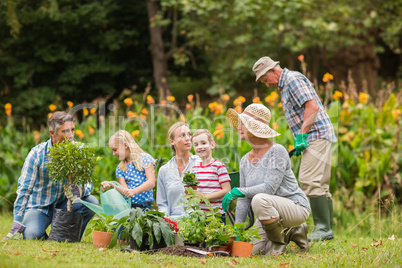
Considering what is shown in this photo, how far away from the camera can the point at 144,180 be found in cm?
429

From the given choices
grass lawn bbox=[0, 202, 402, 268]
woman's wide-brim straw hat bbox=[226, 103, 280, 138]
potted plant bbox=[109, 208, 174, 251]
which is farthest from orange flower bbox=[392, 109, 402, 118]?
potted plant bbox=[109, 208, 174, 251]

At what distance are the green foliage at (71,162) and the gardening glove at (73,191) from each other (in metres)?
0.07

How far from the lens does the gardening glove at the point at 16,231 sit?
12.8 feet

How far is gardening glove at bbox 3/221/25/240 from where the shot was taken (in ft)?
12.8

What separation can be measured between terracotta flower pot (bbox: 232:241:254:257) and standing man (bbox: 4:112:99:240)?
4.98 feet

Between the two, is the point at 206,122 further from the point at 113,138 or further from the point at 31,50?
the point at 31,50

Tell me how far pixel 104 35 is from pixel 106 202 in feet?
34.1

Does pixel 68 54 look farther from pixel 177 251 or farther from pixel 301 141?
pixel 177 251

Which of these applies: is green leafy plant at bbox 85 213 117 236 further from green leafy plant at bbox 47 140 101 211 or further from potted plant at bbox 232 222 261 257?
potted plant at bbox 232 222 261 257

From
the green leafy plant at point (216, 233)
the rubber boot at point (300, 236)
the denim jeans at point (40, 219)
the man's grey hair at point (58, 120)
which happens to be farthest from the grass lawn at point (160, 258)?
the man's grey hair at point (58, 120)

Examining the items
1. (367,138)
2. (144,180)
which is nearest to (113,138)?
(144,180)

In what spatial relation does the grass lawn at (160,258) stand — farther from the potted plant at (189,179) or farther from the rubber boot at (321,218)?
the potted plant at (189,179)

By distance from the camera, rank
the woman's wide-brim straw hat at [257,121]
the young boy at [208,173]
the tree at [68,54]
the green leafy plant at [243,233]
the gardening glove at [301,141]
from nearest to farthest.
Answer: the green leafy plant at [243,233], the woman's wide-brim straw hat at [257,121], the young boy at [208,173], the gardening glove at [301,141], the tree at [68,54]

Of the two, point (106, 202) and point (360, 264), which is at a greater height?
point (106, 202)
